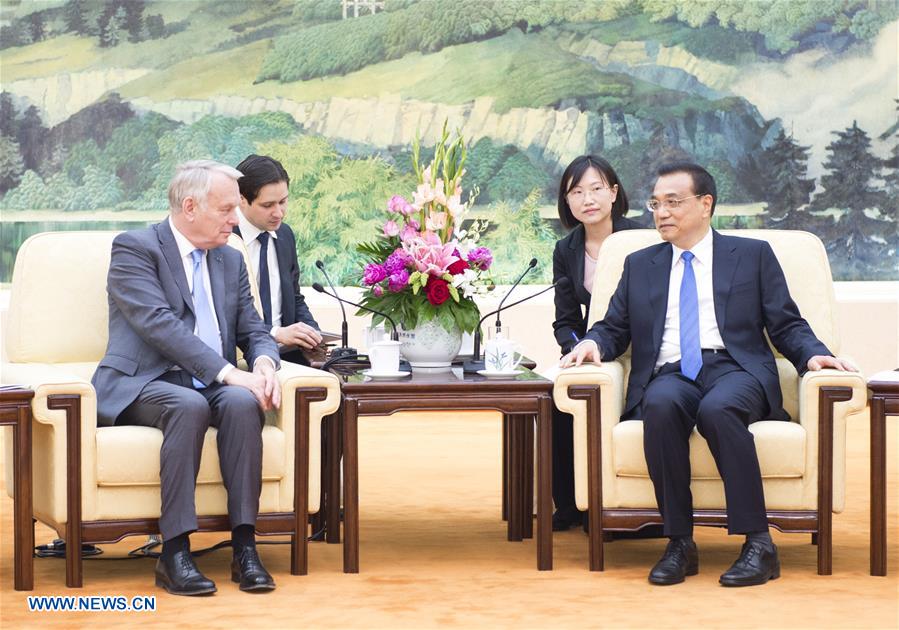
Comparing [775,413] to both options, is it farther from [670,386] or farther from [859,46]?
[859,46]

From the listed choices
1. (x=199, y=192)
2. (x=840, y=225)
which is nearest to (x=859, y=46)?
(x=840, y=225)

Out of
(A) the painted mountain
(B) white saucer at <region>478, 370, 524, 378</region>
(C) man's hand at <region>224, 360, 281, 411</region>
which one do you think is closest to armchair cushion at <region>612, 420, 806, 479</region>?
(B) white saucer at <region>478, 370, 524, 378</region>

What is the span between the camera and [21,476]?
11.0 ft

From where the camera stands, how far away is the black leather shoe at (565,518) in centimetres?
430

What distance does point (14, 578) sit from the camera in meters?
3.42

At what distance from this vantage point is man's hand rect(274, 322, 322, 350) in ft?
14.2

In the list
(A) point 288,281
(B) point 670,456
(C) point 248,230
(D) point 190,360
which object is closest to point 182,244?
(D) point 190,360

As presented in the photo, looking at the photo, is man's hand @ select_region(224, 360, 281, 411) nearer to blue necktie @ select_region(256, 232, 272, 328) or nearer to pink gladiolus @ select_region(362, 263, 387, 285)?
pink gladiolus @ select_region(362, 263, 387, 285)

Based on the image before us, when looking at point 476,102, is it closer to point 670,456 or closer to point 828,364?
point 828,364

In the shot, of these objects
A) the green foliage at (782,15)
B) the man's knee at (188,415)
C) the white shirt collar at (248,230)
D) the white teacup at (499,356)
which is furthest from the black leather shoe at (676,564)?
the green foliage at (782,15)

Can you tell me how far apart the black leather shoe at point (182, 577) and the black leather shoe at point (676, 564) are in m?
1.20

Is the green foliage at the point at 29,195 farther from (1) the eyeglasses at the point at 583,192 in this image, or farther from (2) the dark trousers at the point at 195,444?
(2) the dark trousers at the point at 195,444

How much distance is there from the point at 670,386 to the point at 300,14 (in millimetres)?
5391

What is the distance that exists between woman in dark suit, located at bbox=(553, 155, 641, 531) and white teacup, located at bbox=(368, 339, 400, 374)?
78cm
